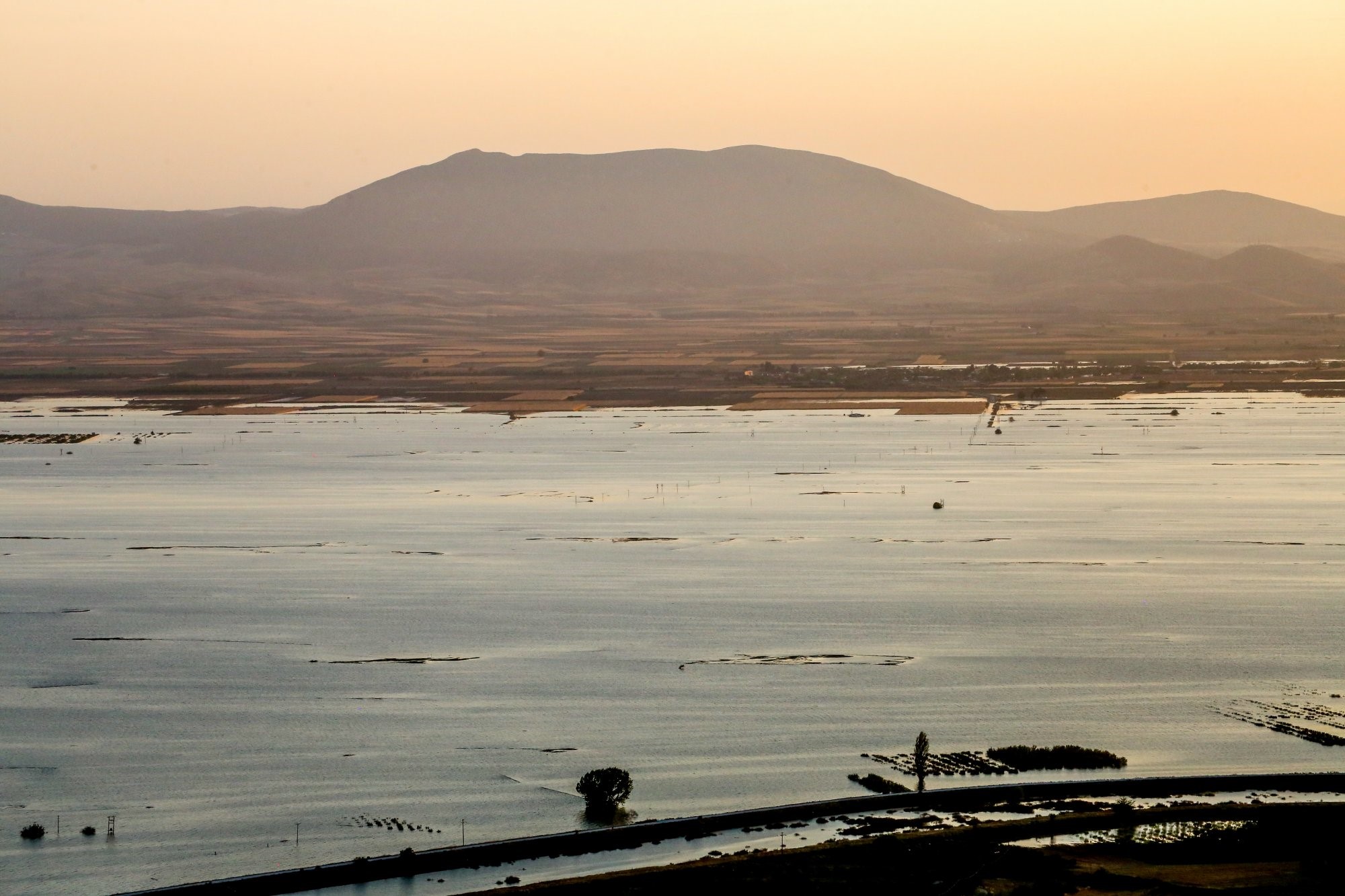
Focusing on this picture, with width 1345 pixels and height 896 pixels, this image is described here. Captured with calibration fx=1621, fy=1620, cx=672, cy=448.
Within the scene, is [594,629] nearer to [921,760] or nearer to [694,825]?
[921,760]

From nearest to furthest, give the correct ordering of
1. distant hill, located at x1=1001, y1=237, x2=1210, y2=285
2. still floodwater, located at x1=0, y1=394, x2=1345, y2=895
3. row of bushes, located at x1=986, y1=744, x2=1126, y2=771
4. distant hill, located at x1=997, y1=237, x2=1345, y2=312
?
still floodwater, located at x1=0, y1=394, x2=1345, y2=895 → row of bushes, located at x1=986, y1=744, x2=1126, y2=771 → distant hill, located at x1=997, y1=237, x2=1345, y2=312 → distant hill, located at x1=1001, y1=237, x2=1210, y2=285

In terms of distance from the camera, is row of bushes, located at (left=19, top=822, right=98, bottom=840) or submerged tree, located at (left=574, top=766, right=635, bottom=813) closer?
row of bushes, located at (left=19, top=822, right=98, bottom=840)

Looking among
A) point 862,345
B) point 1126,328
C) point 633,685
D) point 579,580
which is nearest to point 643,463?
point 579,580

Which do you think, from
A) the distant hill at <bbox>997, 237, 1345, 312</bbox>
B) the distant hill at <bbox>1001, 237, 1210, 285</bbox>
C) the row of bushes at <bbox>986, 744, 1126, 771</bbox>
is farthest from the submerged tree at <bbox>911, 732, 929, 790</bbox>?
the distant hill at <bbox>1001, 237, 1210, 285</bbox>

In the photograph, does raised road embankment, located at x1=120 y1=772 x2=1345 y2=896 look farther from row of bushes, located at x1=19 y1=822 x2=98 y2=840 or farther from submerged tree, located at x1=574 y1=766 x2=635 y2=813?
row of bushes, located at x1=19 y1=822 x2=98 y2=840

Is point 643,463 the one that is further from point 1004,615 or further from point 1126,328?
point 1126,328

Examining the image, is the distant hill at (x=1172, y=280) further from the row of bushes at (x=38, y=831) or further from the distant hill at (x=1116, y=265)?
the row of bushes at (x=38, y=831)

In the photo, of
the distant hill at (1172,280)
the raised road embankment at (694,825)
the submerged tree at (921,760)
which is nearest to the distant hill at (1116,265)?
the distant hill at (1172,280)
